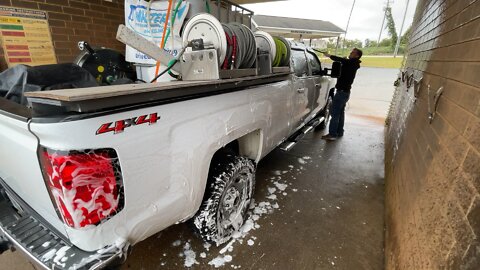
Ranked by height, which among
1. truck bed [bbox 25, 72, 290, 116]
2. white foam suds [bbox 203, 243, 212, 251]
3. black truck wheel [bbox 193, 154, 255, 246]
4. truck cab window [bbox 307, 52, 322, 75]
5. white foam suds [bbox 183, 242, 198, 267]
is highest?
truck cab window [bbox 307, 52, 322, 75]

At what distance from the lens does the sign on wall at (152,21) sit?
3131 mm

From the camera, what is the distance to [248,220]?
103 inches

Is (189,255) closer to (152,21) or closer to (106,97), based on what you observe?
(106,97)

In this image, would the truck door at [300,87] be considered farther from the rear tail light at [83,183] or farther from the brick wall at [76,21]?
the brick wall at [76,21]

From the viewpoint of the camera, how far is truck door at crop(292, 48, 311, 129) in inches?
133

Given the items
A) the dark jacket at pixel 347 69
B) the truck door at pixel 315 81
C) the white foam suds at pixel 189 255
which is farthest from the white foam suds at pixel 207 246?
the dark jacket at pixel 347 69

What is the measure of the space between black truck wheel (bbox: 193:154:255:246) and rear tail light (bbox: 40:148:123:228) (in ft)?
2.73

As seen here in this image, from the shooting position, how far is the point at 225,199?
2.19 meters

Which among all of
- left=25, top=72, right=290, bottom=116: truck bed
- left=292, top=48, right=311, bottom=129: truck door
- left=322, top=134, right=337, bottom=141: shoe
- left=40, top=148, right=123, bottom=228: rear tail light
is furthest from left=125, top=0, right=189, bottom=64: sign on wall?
left=322, top=134, right=337, bottom=141: shoe

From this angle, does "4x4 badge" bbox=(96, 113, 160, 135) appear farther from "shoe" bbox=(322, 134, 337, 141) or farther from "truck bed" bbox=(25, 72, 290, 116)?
"shoe" bbox=(322, 134, 337, 141)

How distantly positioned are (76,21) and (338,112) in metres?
4.79

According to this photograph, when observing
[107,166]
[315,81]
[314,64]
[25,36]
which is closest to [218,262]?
[107,166]

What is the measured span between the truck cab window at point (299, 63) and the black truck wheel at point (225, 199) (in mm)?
1983

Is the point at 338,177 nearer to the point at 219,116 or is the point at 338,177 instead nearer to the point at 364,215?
the point at 364,215
